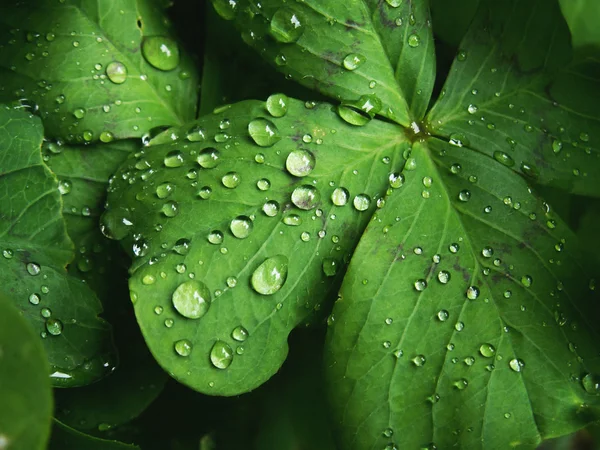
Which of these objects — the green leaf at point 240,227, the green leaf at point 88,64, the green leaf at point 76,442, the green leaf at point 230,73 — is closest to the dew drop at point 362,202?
the green leaf at point 240,227

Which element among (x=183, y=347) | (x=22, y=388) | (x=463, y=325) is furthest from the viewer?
(x=463, y=325)

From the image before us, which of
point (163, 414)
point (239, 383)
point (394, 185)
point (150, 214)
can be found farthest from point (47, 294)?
point (394, 185)

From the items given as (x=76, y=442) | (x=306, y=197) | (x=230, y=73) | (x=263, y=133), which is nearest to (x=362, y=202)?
(x=306, y=197)

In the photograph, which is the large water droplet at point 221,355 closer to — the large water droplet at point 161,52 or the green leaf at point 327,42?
the green leaf at point 327,42

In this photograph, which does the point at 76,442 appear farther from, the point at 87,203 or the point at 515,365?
the point at 515,365

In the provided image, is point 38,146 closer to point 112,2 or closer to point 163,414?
point 112,2

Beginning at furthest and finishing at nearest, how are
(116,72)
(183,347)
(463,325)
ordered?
(116,72)
(463,325)
(183,347)

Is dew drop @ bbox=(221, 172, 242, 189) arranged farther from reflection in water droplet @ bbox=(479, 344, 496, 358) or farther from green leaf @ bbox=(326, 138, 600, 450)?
reflection in water droplet @ bbox=(479, 344, 496, 358)

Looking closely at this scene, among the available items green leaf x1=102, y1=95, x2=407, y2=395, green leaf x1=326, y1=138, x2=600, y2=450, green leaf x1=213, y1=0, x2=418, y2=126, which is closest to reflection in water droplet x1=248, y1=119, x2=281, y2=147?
green leaf x1=102, y1=95, x2=407, y2=395
